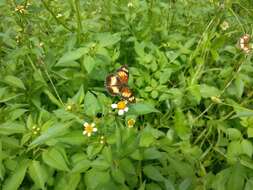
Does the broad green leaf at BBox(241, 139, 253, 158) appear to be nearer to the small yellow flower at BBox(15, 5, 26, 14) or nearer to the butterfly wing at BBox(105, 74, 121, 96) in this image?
the butterfly wing at BBox(105, 74, 121, 96)

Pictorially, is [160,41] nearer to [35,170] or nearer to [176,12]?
[176,12]

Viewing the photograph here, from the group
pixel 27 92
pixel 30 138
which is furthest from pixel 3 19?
pixel 30 138

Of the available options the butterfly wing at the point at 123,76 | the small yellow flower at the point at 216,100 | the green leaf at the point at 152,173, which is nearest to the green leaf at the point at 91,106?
the butterfly wing at the point at 123,76

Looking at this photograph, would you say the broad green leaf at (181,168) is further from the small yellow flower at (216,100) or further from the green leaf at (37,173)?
the green leaf at (37,173)

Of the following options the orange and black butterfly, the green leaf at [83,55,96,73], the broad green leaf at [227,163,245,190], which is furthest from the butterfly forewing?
the broad green leaf at [227,163,245,190]

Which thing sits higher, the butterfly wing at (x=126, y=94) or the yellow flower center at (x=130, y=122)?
the butterfly wing at (x=126, y=94)

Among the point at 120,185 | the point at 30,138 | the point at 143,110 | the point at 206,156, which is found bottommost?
the point at 206,156

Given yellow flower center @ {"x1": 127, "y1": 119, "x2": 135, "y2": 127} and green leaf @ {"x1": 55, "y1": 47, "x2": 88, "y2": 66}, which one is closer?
yellow flower center @ {"x1": 127, "y1": 119, "x2": 135, "y2": 127}
